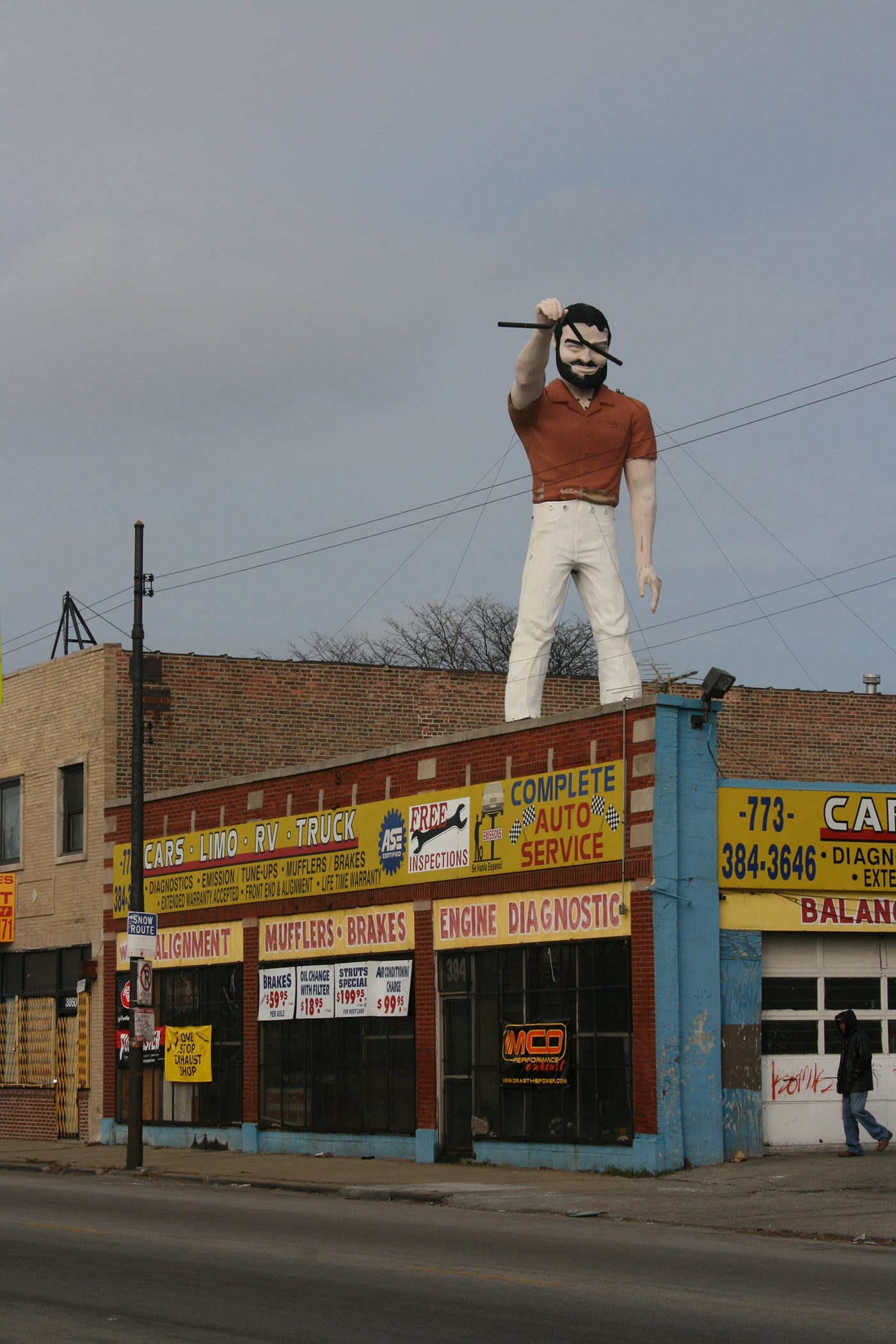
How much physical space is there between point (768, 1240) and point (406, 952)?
10180 mm

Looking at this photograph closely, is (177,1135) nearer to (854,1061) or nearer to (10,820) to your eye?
(10,820)

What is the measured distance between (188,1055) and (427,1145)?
6.58 m

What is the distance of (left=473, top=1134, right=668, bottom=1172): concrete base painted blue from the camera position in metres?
19.6

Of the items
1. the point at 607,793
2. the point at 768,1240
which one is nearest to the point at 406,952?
the point at 607,793

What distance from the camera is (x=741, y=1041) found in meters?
20.3

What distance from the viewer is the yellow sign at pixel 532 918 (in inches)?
817

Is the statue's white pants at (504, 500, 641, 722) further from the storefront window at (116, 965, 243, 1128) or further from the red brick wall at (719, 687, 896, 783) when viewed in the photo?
the red brick wall at (719, 687, 896, 783)

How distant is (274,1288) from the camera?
11.3 m

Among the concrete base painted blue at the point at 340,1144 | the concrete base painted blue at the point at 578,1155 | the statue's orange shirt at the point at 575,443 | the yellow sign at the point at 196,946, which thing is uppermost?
the statue's orange shirt at the point at 575,443

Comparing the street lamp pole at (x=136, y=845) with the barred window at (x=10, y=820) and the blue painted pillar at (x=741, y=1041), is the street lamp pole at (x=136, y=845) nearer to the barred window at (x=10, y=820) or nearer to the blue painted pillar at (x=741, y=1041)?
the blue painted pillar at (x=741, y=1041)

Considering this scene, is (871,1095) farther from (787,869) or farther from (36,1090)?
(36,1090)

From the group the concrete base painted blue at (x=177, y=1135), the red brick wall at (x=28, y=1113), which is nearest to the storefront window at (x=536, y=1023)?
the concrete base painted blue at (x=177, y=1135)

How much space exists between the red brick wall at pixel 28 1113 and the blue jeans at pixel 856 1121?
1697 cm

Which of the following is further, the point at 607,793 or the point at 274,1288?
the point at 607,793
